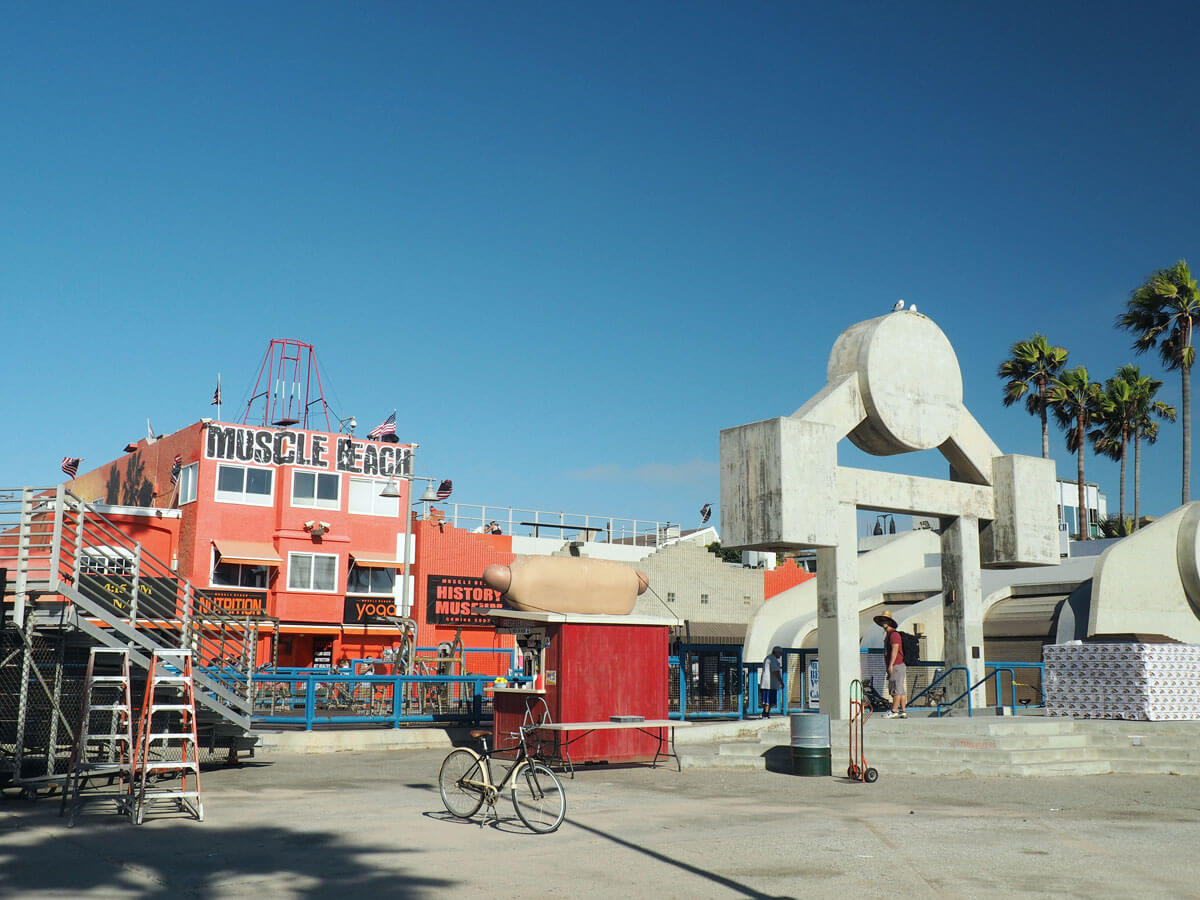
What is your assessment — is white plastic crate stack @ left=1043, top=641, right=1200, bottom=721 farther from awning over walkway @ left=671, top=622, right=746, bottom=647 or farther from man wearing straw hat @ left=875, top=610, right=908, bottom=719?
awning over walkway @ left=671, top=622, right=746, bottom=647

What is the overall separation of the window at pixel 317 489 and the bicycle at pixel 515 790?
3095 cm

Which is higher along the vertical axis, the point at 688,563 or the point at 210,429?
the point at 210,429

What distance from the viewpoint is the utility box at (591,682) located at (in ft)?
60.7

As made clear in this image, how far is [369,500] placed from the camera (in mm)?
43250

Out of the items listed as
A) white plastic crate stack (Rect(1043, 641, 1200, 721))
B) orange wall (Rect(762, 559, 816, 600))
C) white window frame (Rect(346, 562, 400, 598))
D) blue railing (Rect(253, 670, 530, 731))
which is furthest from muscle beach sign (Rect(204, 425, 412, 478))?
white plastic crate stack (Rect(1043, 641, 1200, 721))

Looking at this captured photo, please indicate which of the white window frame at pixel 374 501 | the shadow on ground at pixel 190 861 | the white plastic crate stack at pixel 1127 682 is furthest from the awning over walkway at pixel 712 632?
the shadow on ground at pixel 190 861

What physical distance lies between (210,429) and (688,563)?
61.0 ft

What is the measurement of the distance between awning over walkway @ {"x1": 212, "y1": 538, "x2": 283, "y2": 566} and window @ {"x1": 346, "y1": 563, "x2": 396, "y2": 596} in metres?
2.97

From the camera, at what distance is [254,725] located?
69.9 ft

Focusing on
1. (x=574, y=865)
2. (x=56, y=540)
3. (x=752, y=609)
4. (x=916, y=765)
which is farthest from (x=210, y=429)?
(x=574, y=865)

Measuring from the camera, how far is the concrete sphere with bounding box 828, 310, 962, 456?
19672 millimetres

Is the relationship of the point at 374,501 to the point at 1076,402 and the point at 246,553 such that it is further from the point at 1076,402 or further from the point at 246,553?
the point at 1076,402

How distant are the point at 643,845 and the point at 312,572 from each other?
32.7 metres

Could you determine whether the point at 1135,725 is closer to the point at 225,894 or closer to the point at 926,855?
the point at 926,855
